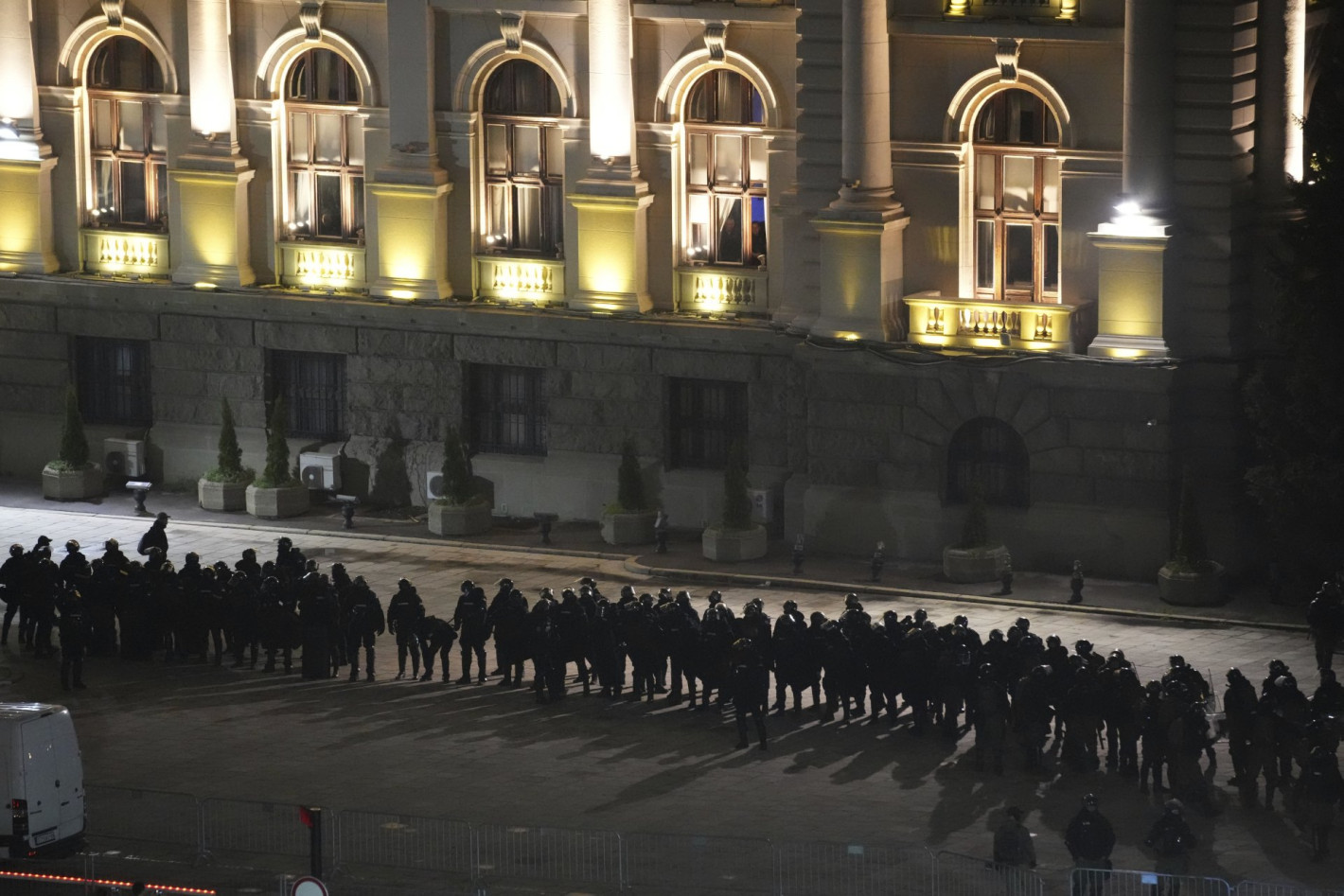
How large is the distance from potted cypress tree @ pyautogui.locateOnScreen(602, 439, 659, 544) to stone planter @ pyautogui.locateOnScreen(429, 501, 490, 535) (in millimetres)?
2321

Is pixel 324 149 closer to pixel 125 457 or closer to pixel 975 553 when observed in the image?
pixel 125 457

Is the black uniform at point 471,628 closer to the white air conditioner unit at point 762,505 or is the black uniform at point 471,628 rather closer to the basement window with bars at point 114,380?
the white air conditioner unit at point 762,505

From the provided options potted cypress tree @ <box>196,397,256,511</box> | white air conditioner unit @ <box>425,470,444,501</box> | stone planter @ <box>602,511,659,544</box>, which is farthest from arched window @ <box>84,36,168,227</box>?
stone planter @ <box>602,511,659,544</box>

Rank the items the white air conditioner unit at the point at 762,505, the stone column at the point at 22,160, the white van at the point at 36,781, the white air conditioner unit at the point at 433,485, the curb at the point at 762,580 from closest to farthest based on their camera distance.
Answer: the white van at the point at 36,781, the curb at the point at 762,580, the white air conditioner unit at the point at 762,505, the white air conditioner unit at the point at 433,485, the stone column at the point at 22,160

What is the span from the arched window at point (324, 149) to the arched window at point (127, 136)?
8.14 feet

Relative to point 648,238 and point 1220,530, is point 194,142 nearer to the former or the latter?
point 648,238

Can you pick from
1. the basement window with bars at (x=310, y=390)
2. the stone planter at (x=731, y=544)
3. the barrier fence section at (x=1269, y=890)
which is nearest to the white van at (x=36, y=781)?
the barrier fence section at (x=1269, y=890)

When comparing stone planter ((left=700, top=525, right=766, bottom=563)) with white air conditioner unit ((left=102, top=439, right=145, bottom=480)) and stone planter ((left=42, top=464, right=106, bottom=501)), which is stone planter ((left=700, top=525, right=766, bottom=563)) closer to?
white air conditioner unit ((left=102, top=439, right=145, bottom=480))

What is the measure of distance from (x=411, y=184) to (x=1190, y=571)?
14.9 meters

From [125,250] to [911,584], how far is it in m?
16.5

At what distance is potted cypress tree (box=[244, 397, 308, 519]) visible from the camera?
50.1 m

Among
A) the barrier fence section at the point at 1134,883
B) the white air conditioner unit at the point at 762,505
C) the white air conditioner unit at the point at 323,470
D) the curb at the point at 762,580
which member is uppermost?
the white air conditioner unit at the point at 323,470

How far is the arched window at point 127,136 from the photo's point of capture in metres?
52.2

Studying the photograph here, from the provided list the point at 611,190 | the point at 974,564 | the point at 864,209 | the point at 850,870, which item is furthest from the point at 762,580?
the point at 850,870
